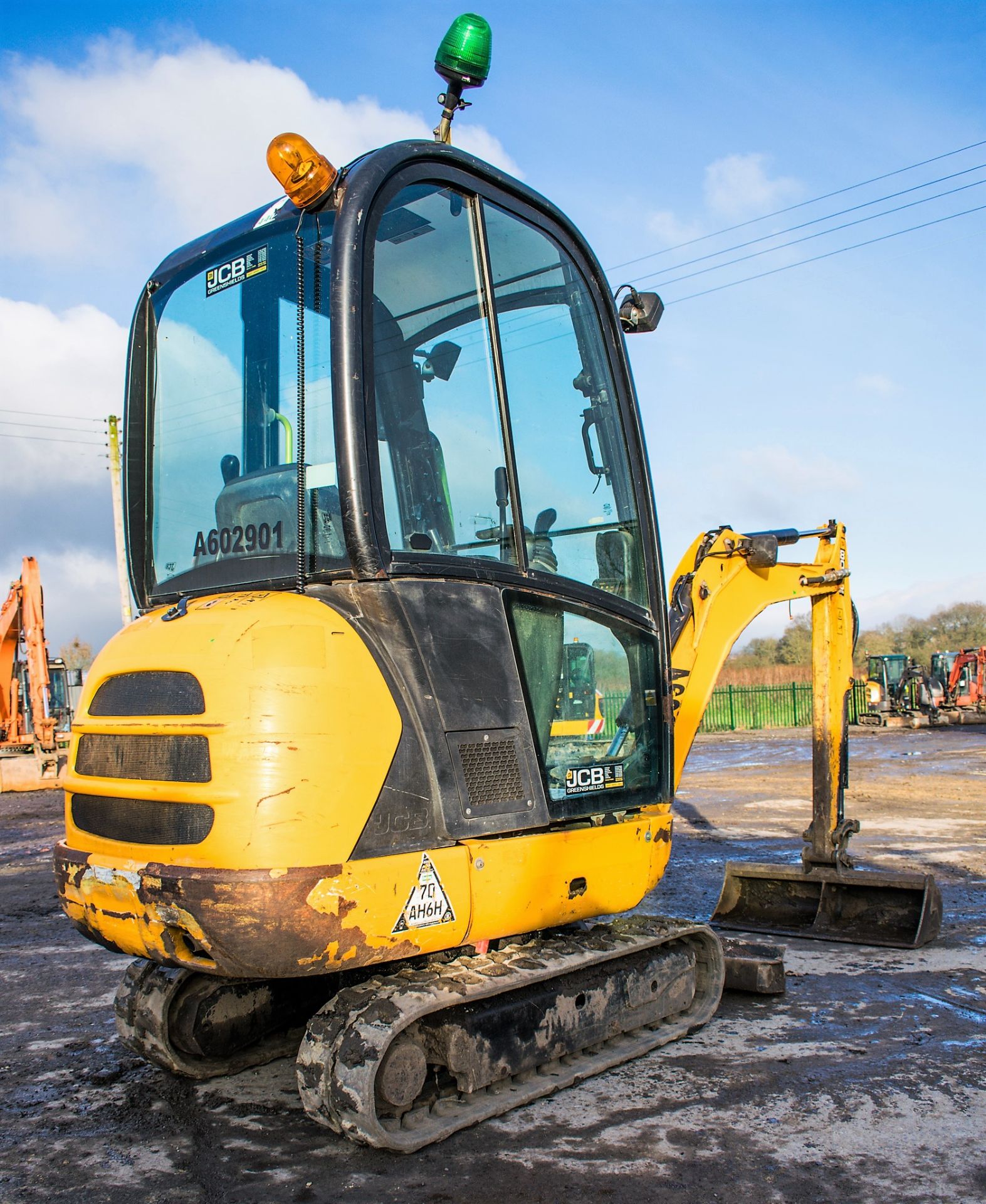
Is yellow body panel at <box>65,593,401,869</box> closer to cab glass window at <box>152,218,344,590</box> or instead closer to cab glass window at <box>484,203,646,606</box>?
cab glass window at <box>152,218,344,590</box>

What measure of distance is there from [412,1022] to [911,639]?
6287 cm

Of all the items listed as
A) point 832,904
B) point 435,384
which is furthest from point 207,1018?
point 832,904

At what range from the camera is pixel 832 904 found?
20.1 feet

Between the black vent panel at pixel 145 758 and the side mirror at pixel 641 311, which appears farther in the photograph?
the side mirror at pixel 641 311

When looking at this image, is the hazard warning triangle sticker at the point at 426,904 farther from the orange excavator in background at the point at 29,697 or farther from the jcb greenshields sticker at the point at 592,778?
the orange excavator in background at the point at 29,697

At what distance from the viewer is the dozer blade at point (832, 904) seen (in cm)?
581

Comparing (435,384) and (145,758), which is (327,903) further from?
(435,384)

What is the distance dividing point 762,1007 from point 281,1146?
7.55ft

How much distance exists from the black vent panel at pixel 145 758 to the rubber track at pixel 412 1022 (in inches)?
35.0

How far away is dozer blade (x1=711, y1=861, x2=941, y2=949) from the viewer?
19.1ft

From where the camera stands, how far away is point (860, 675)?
39.6 metres

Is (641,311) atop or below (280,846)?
atop

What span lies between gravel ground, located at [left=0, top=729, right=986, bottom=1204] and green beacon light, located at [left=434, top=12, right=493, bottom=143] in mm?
3460

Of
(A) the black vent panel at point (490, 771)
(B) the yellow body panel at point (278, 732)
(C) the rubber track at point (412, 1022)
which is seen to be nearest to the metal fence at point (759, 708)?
(C) the rubber track at point (412, 1022)
